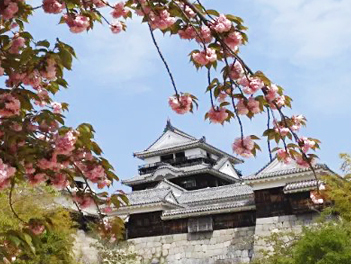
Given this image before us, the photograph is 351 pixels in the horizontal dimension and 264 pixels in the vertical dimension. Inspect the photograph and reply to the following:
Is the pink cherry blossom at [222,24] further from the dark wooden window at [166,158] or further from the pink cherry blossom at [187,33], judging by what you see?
the dark wooden window at [166,158]

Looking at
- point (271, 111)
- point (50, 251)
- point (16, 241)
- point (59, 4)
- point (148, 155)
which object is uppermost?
point (148, 155)

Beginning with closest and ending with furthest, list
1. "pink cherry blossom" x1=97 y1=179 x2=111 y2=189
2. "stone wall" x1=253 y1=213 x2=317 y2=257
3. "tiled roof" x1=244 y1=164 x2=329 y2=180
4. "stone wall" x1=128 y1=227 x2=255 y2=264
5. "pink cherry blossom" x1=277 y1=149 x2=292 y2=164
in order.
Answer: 1. "pink cherry blossom" x1=277 y1=149 x2=292 y2=164
2. "pink cherry blossom" x1=97 y1=179 x2=111 y2=189
3. "stone wall" x1=253 y1=213 x2=317 y2=257
4. "tiled roof" x1=244 y1=164 x2=329 y2=180
5. "stone wall" x1=128 y1=227 x2=255 y2=264

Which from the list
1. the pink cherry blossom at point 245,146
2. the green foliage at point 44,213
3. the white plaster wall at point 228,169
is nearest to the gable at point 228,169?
the white plaster wall at point 228,169

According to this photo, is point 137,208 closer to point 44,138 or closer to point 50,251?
point 50,251

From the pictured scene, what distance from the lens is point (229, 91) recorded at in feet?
12.2

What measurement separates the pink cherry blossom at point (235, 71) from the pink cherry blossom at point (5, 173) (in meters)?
1.58

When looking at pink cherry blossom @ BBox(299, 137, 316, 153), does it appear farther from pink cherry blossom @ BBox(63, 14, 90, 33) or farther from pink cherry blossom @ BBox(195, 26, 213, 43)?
pink cherry blossom @ BBox(63, 14, 90, 33)

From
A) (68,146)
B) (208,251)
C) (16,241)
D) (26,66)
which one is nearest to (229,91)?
(68,146)

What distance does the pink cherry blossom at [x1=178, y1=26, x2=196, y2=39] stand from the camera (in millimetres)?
3656

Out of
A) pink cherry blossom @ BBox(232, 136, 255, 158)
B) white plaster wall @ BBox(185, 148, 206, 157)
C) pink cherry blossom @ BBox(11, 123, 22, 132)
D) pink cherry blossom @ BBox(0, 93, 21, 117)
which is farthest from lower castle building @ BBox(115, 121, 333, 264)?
pink cherry blossom @ BBox(0, 93, 21, 117)

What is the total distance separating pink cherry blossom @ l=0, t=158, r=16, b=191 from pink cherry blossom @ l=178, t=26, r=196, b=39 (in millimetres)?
1463

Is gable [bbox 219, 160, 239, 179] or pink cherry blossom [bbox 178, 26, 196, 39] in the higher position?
gable [bbox 219, 160, 239, 179]

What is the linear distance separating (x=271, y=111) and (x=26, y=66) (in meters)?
1.73

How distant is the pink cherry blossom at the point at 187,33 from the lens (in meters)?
3.66
